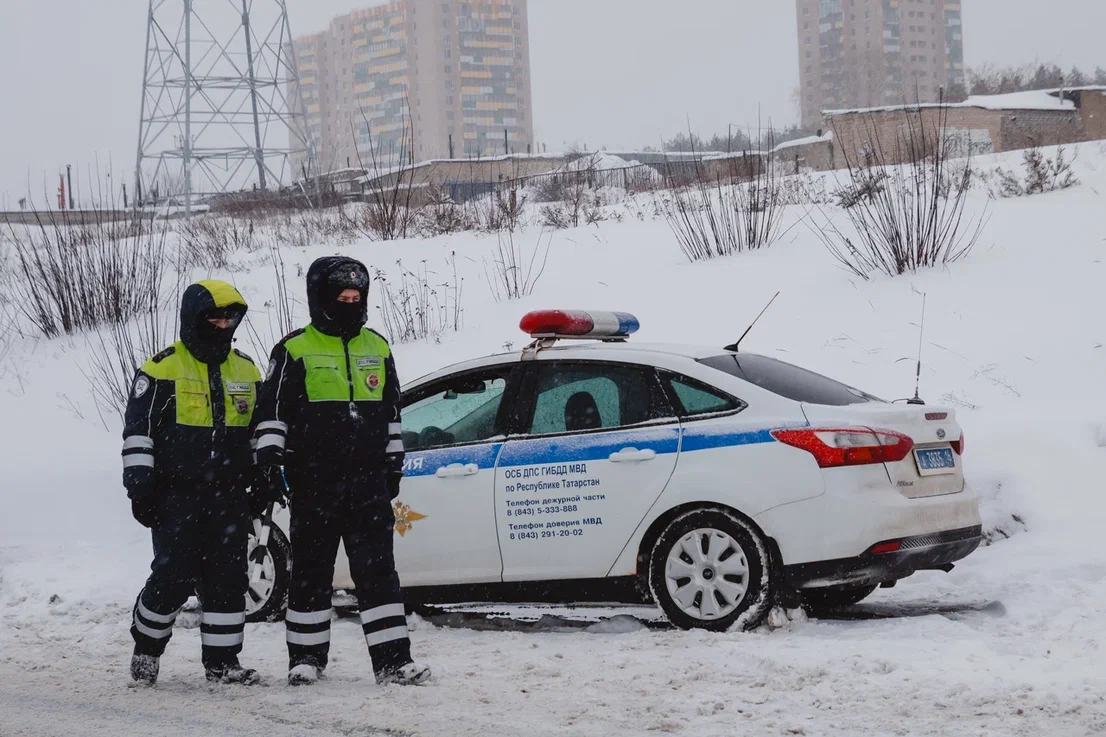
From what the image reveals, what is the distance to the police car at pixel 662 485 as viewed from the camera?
6215 mm

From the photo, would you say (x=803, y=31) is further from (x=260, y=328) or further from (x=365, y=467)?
(x=365, y=467)

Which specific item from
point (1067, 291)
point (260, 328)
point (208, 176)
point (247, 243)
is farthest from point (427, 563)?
point (208, 176)

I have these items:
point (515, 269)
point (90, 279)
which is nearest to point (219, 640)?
point (515, 269)

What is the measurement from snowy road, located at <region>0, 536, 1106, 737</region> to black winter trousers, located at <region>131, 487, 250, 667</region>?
0.23m

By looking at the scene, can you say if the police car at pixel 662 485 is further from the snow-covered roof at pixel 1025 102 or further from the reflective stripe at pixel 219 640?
the snow-covered roof at pixel 1025 102

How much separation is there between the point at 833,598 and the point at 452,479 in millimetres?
2279

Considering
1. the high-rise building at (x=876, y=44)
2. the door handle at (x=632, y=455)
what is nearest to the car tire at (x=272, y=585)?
the door handle at (x=632, y=455)

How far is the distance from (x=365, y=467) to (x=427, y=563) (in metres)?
1.49

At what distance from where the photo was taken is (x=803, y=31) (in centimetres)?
15475

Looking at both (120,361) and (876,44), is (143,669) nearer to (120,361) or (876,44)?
(120,361)

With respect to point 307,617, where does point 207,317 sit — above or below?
above

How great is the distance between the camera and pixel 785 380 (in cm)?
676

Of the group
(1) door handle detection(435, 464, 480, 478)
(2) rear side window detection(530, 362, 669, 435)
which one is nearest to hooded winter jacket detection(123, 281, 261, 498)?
(1) door handle detection(435, 464, 480, 478)

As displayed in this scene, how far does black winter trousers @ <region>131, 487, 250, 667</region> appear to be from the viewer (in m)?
5.71
